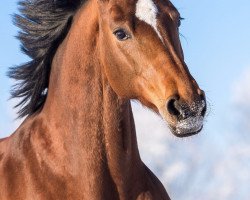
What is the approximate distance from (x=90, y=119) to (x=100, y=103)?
185mm

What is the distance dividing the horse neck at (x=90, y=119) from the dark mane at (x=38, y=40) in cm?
41

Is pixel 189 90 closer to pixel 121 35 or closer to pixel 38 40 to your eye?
pixel 121 35

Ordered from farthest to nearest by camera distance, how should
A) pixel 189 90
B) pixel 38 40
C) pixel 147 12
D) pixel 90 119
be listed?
pixel 38 40 < pixel 90 119 < pixel 147 12 < pixel 189 90

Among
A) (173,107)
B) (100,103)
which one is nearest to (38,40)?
(100,103)

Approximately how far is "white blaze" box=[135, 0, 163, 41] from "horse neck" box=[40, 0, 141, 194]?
68 cm

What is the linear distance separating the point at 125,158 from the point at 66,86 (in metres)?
0.95

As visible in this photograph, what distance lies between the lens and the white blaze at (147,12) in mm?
7023

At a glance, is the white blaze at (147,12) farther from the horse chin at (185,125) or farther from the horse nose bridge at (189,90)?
the horse chin at (185,125)

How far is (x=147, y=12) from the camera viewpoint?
23.2 ft

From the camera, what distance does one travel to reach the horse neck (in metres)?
7.38

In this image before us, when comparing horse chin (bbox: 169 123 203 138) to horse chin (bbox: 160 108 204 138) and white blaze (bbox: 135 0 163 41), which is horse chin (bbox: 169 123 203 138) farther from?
white blaze (bbox: 135 0 163 41)

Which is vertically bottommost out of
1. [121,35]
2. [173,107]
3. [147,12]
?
[173,107]

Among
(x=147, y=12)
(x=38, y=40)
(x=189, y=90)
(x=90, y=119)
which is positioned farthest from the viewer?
(x=38, y=40)

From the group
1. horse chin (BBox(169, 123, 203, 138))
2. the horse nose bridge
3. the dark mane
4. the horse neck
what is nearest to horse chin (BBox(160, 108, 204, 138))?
horse chin (BBox(169, 123, 203, 138))
